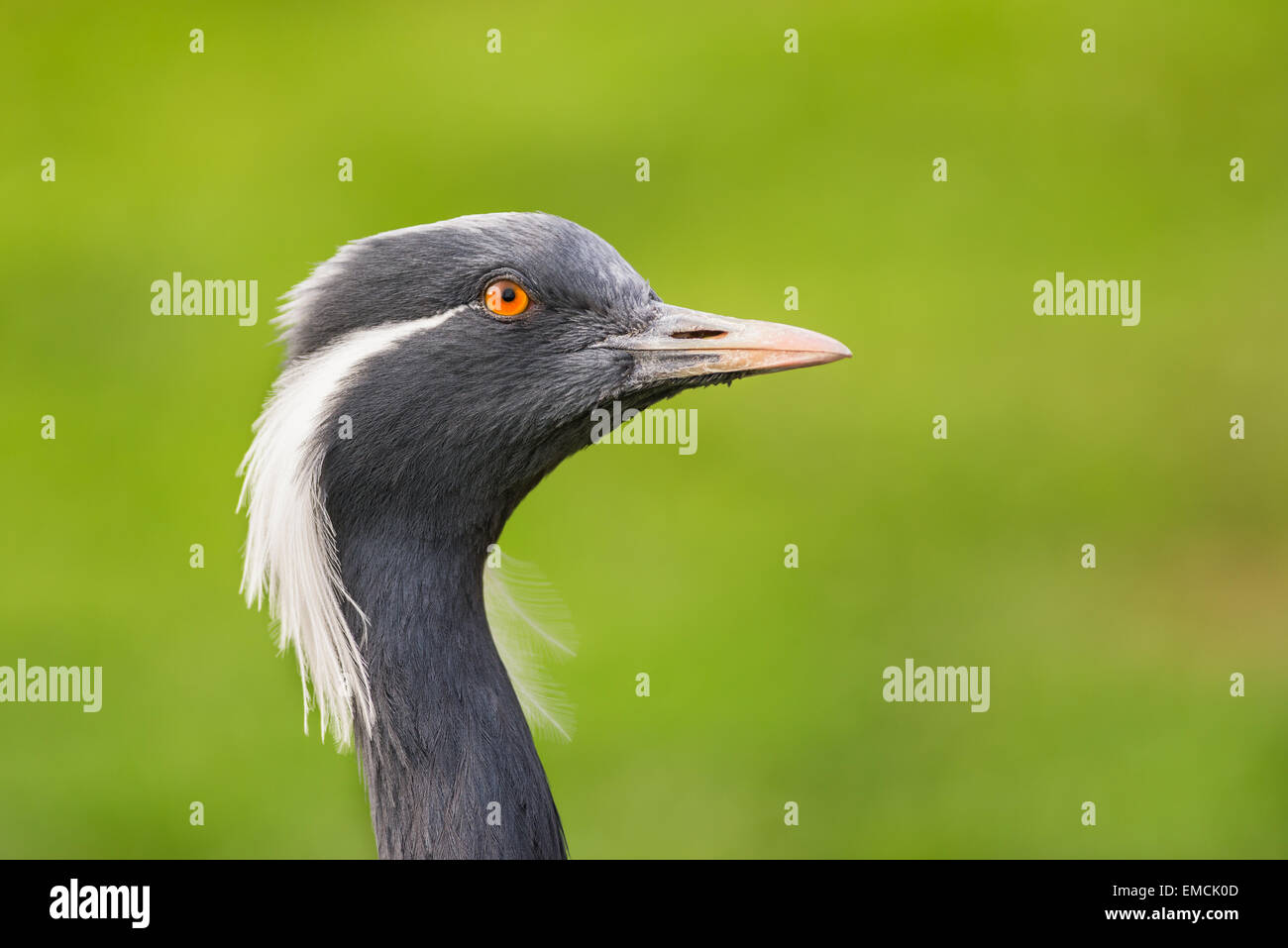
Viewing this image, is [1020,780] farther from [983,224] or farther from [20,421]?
[20,421]

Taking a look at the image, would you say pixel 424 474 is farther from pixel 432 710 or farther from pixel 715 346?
pixel 715 346

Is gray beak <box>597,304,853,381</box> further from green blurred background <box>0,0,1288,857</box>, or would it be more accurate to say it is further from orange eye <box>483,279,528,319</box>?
green blurred background <box>0,0,1288,857</box>

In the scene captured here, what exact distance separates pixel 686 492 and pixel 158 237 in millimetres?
6448

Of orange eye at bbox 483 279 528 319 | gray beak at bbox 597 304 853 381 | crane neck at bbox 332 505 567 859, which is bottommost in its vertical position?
crane neck at bbox 332 505 567 859

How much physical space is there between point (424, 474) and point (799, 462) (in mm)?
8306

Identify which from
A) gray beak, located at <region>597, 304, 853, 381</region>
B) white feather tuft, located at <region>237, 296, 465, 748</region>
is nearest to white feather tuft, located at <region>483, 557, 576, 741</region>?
white feather tuft, located at <region>237, 296, 465, 748</region>

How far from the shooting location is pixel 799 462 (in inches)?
495

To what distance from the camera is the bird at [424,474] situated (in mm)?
4457

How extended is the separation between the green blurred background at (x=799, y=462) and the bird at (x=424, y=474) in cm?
404

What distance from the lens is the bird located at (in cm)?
446

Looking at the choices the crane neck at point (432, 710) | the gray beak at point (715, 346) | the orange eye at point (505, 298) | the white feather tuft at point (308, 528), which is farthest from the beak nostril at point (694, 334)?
the crane neck at point (432, 710)

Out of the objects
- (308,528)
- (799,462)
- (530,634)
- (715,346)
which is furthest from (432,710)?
(799,462)

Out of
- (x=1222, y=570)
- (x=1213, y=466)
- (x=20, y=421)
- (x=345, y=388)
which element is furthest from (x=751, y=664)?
(x=20, y=421)

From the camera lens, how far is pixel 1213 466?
13.4m
